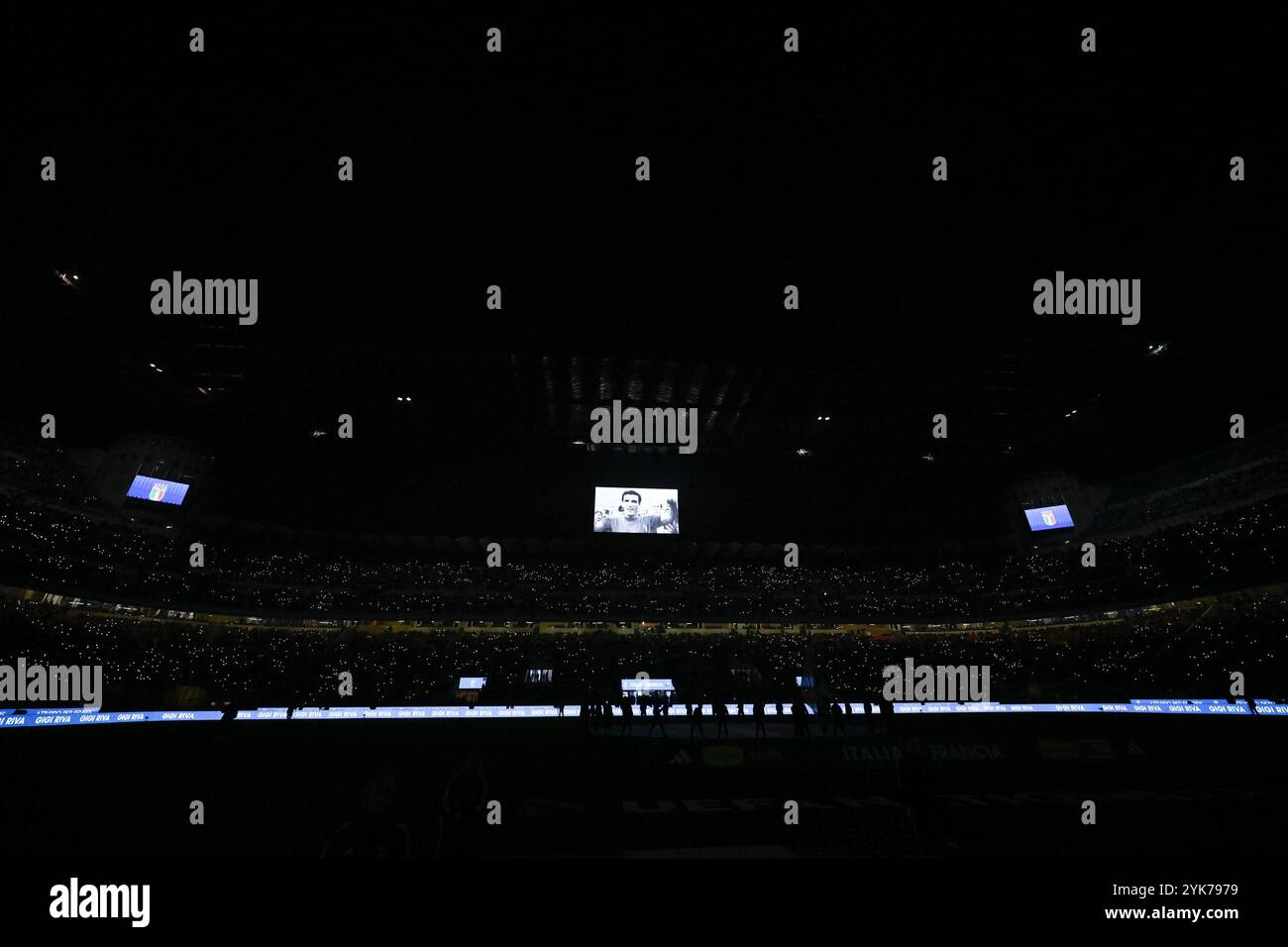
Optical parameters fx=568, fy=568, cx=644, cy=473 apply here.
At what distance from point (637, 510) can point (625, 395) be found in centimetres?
854

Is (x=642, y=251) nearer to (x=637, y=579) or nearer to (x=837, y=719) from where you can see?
(x=837, y=719)

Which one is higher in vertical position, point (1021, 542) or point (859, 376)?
point (859, 376)

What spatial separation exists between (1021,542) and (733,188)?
30.9m

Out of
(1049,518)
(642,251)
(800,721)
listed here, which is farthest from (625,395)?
(1049,518)

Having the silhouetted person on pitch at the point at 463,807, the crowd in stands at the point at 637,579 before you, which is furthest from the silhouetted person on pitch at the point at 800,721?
the crowd in stands at the point at 637,579

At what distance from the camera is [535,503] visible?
29.8 metres

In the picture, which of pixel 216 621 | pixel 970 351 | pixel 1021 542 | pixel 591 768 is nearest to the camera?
pixel 591 768

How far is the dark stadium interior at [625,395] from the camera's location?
27.0 feet

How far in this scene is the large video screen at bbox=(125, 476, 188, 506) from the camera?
2638cm

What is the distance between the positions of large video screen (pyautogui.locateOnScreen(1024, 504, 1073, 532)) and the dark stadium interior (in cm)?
122

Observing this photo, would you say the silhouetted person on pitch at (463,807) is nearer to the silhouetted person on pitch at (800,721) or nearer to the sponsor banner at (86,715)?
the silhouetted person on pitch at (800,721)

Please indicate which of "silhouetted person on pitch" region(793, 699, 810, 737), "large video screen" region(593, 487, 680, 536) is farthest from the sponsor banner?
"large video screen" region(593, 487, 680, 536)
